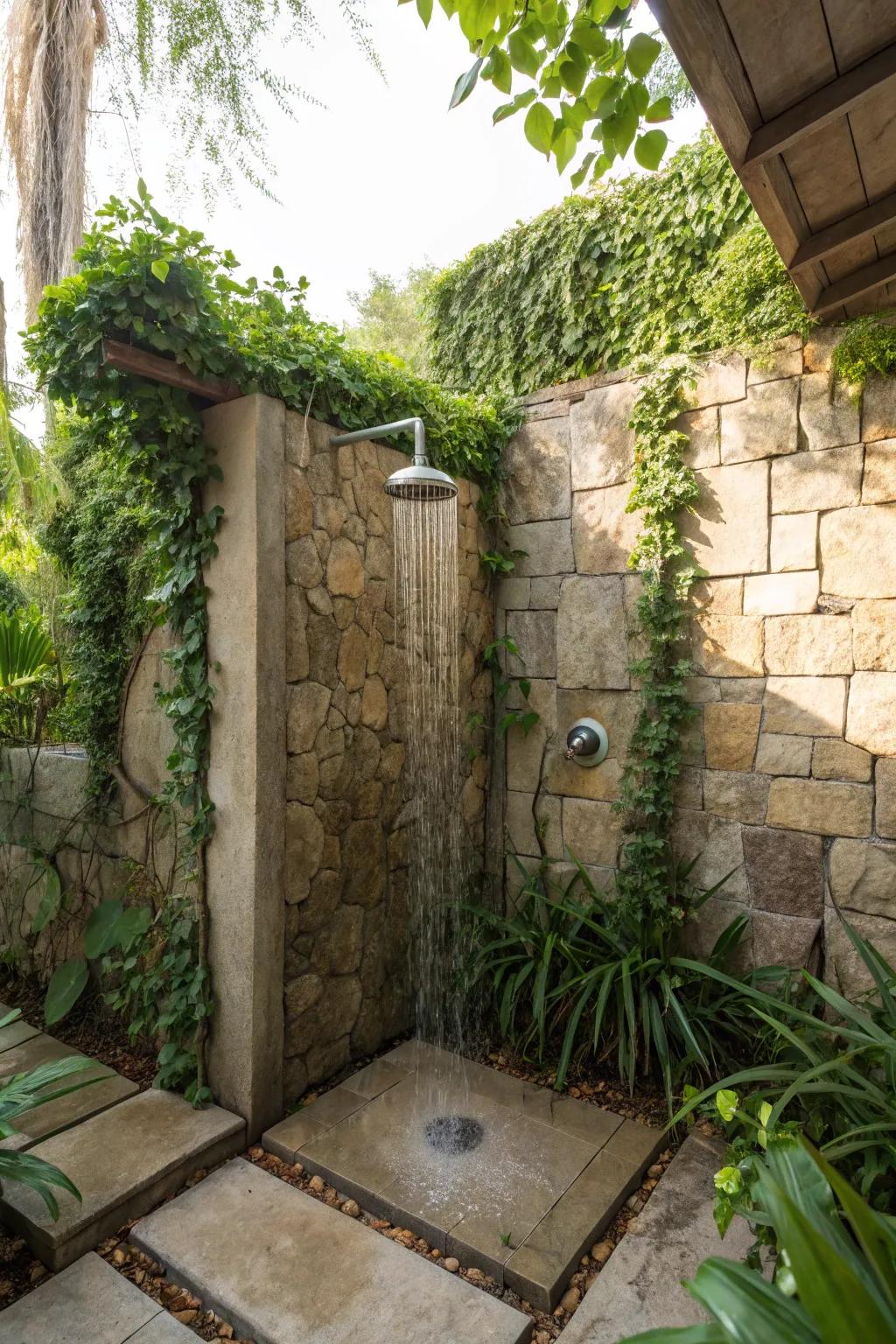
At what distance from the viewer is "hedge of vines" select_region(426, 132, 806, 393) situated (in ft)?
8.21

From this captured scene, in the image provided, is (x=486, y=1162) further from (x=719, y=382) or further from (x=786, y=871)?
(x=719, y=382)

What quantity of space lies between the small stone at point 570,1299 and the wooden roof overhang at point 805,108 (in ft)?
8.36

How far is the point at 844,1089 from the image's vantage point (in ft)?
5.26

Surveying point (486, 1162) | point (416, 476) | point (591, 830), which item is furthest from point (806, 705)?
point (486, 1162)

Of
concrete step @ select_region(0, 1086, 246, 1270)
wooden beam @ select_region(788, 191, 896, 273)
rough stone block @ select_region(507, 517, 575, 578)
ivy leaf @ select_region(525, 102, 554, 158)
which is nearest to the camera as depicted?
ivy leaf @ select_region(525, 102, 554, 158)

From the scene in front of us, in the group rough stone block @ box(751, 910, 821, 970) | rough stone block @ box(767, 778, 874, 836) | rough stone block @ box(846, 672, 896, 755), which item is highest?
rough stone block @ box(846, 672, 896, 755)

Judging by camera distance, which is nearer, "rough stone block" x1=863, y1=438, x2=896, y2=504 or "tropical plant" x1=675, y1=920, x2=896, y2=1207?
"tropical plant" x1=675, y1=920, x2=896, y2=1207

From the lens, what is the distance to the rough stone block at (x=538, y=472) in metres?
2.96

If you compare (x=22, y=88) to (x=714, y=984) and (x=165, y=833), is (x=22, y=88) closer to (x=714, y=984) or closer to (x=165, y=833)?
(x=165, y=833)

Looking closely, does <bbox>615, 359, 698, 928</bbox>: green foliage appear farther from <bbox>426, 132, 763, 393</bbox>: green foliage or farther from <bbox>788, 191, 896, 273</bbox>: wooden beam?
<bbox>788, 191, 896, 273</bbox>: wooden beam

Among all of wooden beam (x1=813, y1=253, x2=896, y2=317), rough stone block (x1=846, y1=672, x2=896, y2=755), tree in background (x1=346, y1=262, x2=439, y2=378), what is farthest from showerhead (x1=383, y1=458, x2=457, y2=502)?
tree in background (x1=346, y1=262, x2=439, y2=378)

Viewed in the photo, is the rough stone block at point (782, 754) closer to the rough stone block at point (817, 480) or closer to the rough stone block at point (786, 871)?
the rough stone block at point (786, 871)

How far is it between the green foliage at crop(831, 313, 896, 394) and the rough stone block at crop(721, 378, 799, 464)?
0.16 m

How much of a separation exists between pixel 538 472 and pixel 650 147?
5.29 ft
